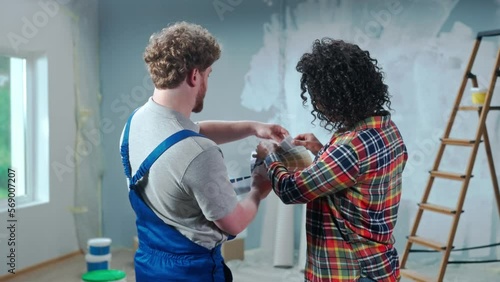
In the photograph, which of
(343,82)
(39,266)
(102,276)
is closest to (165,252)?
(343,82)

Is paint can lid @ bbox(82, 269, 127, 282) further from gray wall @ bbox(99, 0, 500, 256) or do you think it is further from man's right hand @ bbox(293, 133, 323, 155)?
man's right hand @ bbox(293, 133, 323, 155)

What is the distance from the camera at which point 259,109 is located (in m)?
4.85

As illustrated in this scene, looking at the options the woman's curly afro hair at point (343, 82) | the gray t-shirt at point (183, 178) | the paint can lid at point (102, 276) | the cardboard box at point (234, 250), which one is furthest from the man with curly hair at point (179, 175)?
the cardboard box at point (234, 250)

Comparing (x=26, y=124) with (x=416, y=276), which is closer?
(x=416, y=276)

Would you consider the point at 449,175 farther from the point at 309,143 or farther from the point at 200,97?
the point at 200,97

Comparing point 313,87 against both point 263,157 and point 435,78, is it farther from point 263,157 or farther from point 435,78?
point 435,78

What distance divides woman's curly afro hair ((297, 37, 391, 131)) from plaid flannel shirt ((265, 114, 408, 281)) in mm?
42

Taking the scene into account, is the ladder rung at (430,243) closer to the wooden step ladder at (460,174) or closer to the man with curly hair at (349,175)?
the wooden step ladder at (460,174)

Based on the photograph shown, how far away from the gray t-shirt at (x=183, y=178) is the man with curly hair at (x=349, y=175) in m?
0.21

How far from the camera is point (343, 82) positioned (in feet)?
4.77

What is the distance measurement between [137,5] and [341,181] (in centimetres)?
413

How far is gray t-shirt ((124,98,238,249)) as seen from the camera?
1.33 m

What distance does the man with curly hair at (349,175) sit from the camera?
142 cm

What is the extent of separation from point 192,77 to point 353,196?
52cm
